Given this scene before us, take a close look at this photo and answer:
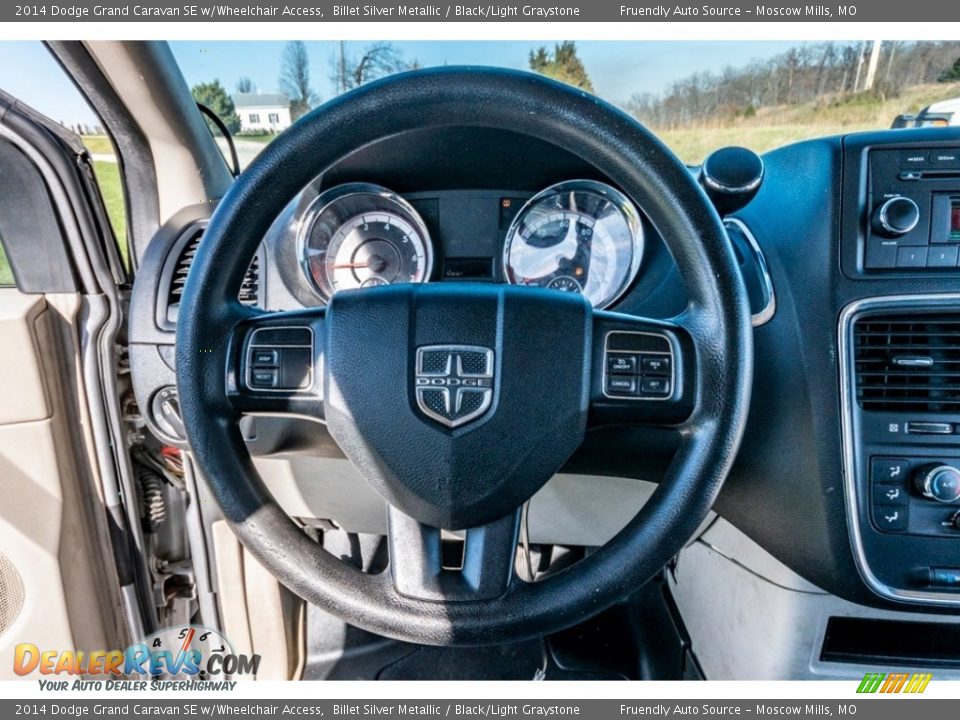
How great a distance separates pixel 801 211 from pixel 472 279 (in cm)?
57

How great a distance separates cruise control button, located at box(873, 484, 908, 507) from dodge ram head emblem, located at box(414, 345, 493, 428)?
0.64m

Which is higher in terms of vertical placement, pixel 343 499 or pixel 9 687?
pixel 343 499

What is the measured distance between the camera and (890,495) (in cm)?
94

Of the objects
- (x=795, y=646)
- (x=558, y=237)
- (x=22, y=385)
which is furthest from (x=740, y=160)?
(x=22, y=385)

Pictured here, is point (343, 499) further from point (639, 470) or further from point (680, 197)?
point (680, 197)

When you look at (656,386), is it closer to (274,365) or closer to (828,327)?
(828,327)

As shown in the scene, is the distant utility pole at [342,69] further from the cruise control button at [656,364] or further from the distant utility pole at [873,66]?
the distant utility pole at [873,66]

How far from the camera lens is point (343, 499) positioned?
1.32 m

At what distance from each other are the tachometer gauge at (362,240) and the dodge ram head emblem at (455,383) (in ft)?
1.40

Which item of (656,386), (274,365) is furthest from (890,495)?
(274,365)

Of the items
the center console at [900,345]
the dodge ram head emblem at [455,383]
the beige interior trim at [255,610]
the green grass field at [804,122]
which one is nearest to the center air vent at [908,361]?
the center console at [900,345]

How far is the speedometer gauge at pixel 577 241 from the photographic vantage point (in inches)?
43.4

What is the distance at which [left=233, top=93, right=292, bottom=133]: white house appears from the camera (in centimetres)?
107

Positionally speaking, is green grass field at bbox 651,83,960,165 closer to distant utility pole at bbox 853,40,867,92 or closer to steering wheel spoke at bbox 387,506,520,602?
distant utility pole at bbox 853,40,867,92
